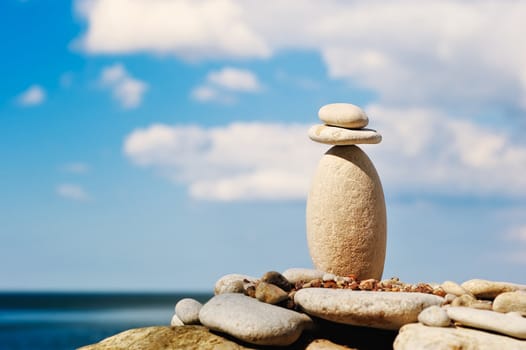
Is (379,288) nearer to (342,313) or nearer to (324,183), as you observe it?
(342,313)

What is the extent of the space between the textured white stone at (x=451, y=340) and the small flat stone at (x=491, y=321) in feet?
0.28

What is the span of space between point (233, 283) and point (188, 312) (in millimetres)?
861

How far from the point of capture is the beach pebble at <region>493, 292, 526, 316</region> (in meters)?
11.1

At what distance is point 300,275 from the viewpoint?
41.6ft

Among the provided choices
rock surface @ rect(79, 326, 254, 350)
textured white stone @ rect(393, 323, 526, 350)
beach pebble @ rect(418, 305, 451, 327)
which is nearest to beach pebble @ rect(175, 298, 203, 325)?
rock surface @ rect(79, 326, 254, 350)

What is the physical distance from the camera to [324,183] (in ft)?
43.5

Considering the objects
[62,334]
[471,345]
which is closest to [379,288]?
[471,345]

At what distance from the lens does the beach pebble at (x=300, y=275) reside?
1266 centimetres

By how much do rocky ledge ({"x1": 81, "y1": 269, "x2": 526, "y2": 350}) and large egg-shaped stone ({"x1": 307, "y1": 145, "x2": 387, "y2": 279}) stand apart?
101cm

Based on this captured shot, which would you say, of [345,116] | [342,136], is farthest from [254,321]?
[345,116]

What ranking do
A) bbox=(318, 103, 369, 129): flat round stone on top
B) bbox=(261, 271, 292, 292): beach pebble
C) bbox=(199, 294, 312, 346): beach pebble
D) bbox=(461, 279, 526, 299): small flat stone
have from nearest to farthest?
1. bbox=(199, 294, 312, 346): beach pebble
2. bbox=(461, 279, 526, 299): small flat stone
3. bbox=(261, 271, 292, 292): beach pebble
4. bbox=(318, 103, 369, 129): flat round stone on top

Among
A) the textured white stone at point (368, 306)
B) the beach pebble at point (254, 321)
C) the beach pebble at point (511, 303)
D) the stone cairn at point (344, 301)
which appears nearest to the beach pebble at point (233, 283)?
the stone cairn at point (344, 301)

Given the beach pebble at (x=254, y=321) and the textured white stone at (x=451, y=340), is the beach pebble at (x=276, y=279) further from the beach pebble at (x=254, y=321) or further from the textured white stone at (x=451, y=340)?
the textured white stone at (x=451, y=340)

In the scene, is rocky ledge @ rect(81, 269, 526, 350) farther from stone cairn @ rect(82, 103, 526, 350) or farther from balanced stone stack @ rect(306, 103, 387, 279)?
balanced stone stack @ rect(306, 103, 387, 279)
